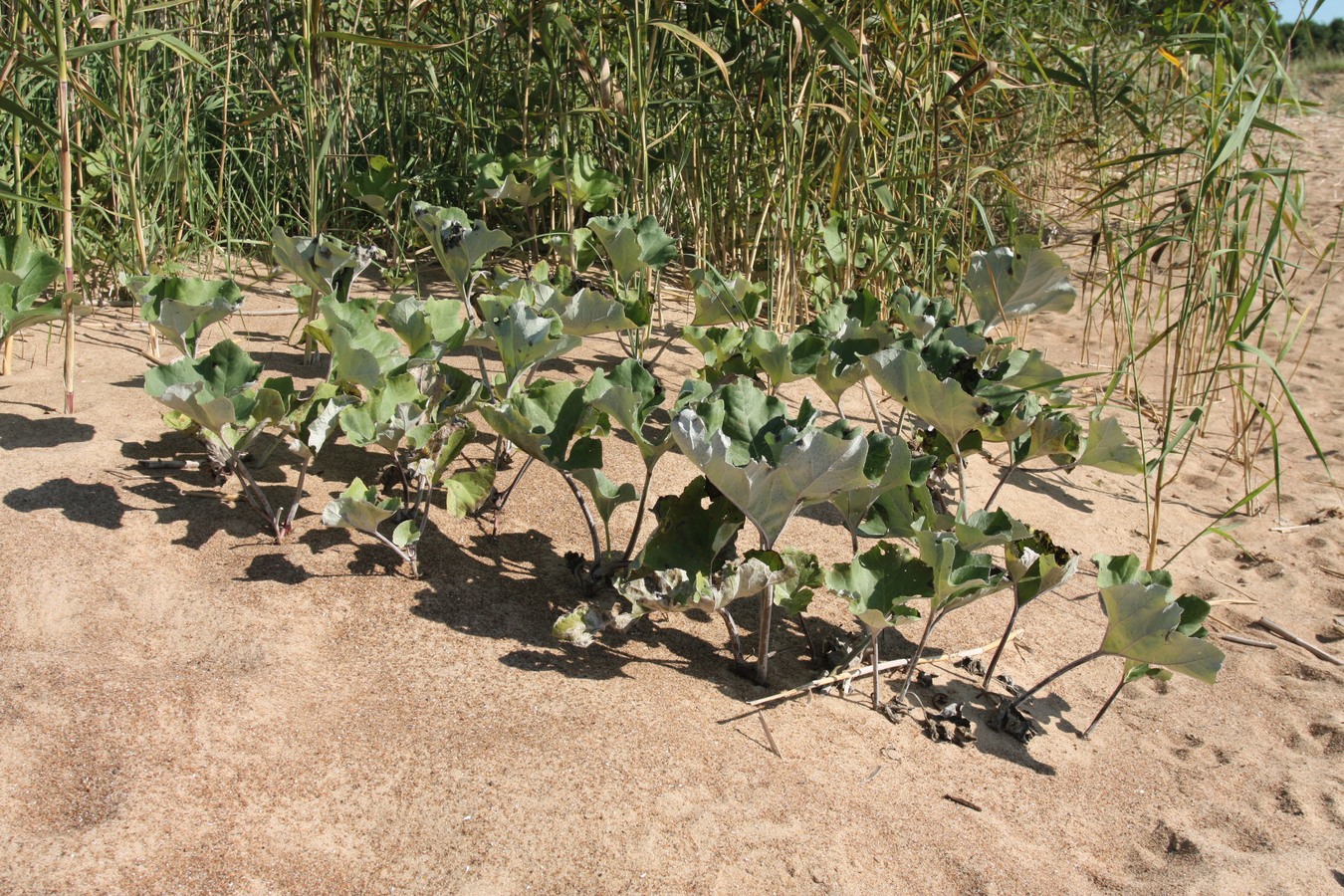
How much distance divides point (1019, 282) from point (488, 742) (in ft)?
5.05

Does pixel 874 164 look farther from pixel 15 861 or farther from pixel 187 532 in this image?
pixel 15 861

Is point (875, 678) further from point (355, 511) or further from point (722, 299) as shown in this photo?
point (722, 299)

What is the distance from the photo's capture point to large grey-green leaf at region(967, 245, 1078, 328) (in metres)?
2.38

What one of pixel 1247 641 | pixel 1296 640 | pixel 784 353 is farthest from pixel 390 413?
pixel 1296 640

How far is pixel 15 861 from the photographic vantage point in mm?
1245

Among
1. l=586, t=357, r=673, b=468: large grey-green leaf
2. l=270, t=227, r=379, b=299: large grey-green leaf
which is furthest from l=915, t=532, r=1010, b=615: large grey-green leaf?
l=270, t=227, r=379, b=299: large grey-green leaf

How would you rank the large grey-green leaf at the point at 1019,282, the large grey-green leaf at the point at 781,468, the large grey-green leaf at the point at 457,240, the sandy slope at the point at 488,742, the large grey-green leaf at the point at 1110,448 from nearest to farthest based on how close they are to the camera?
1. the sandy slope at the point at 488,742
2. the large grey-green leaf at the point at 781,468
3. the large grey-green leaf at the point at 1110,448
4. the large grey-green leaf at the point at 457,240
5. the large grey-green leaf at the point at 1019,282

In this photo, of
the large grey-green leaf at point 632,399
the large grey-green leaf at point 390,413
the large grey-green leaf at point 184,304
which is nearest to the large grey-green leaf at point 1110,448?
the large grey-green leaf at point 632,399

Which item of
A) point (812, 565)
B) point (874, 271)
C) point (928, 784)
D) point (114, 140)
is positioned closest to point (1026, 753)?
point (928, 784)

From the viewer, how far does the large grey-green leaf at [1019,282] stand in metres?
2.38

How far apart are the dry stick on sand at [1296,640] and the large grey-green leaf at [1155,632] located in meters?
0.65

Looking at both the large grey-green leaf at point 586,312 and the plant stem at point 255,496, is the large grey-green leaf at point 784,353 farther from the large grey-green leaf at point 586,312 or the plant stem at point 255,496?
the plant stem at point 255,496

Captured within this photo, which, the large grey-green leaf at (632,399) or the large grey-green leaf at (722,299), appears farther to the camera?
the large grey-green leaf at (722,299)

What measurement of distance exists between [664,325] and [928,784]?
5.76 ft
